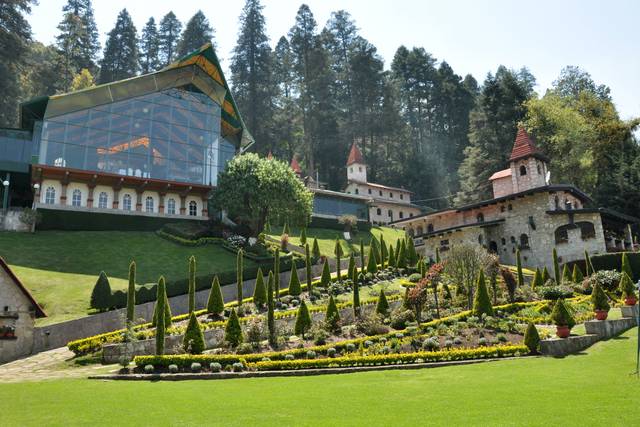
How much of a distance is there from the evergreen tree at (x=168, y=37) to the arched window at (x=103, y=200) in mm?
44713

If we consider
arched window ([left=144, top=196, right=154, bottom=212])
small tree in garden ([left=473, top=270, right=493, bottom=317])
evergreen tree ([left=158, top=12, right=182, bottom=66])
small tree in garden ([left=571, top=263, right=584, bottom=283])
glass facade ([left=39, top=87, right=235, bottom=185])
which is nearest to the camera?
small tree in garden ([left=473, top=270, right=493, bottom=317])

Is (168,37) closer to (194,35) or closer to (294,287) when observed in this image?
(194,35)

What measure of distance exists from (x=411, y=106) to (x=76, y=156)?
6502 cm

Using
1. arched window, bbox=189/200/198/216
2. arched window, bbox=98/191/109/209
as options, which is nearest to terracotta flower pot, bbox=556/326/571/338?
arched window, bbox=189/200/198/216

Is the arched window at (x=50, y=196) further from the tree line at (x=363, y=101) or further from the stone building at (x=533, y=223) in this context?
the stone building at (x=533, y=223)

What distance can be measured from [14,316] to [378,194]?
5941cm

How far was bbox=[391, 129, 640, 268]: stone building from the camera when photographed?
41.9 m

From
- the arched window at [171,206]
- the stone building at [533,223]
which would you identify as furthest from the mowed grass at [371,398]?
the arched window at [171,206]

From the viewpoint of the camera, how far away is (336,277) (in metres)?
37.1

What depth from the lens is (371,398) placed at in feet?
40.0

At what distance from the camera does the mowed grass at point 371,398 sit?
384 inches

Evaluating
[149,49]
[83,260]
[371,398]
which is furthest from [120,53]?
[371,398]

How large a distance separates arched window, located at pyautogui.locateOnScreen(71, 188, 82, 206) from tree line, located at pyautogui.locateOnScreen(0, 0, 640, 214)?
22587 mm

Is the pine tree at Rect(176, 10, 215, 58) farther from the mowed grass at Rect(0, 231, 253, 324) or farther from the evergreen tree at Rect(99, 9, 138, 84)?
the mowed grass at Rect(0, 231, 253, 324)
